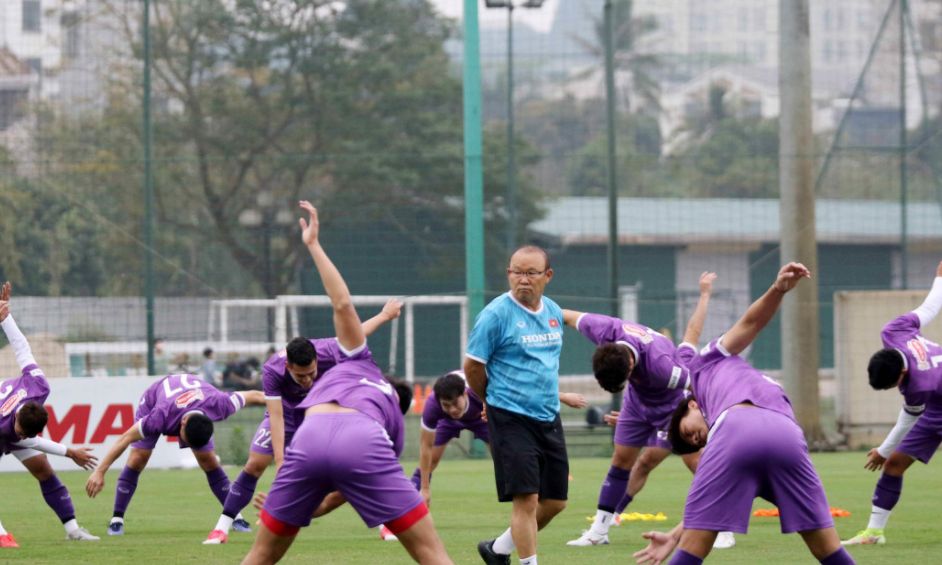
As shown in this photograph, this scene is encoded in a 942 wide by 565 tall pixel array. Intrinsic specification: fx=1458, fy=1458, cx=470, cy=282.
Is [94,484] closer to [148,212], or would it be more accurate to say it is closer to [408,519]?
[408,519]

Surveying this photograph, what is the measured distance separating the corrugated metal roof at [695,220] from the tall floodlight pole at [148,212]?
814cm

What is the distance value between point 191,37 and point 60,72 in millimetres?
2803

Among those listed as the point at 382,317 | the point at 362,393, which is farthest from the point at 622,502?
the point at 362,393

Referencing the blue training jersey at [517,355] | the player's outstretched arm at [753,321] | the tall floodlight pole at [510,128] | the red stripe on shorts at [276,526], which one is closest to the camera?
the red stripe on shorts at [276,526]

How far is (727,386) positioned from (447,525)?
19.2 ft

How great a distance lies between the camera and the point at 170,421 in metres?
12.4

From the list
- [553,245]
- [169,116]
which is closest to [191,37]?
[169,116]

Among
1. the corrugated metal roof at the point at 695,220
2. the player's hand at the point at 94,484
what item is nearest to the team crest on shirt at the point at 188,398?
the player's hand at the point at 94,484

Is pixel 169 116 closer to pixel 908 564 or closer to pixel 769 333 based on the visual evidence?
pixel 769 333

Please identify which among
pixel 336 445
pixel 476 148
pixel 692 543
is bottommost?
pixel 692 543

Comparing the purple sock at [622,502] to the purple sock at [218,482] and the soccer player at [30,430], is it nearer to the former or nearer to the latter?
the purple sock at [218,482]

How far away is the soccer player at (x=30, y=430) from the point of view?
11234mm

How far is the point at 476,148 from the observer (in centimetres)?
2230

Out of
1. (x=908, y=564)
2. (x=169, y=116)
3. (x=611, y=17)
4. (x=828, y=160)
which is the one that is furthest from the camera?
(x=169, y=116)
